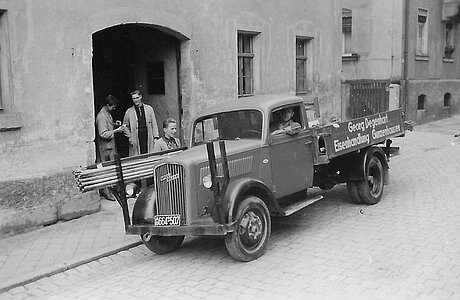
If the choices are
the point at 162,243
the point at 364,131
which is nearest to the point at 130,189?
the point at 162,243

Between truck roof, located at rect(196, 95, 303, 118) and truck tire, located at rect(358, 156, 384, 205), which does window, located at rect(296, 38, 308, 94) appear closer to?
truck tire, located at rect(358, 156, 384, 205)

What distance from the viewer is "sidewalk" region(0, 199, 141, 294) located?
242 inches

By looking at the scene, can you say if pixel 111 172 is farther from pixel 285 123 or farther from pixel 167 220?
pixel 285 123

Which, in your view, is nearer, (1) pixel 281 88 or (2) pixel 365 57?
(1) pixel 281 88

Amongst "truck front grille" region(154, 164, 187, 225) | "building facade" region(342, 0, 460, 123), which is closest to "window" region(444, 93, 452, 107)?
"building facade" region(342, 0, 460, 123)

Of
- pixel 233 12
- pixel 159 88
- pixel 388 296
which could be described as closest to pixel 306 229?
pixel 388 296

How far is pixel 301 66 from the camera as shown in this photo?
1463cm

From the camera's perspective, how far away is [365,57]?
2105 cm

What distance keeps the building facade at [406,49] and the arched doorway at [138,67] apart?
1148 centimetres

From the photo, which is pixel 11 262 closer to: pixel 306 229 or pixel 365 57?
pixel 306 229

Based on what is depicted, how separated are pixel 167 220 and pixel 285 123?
2.40 meters

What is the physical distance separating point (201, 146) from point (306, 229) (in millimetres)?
1998

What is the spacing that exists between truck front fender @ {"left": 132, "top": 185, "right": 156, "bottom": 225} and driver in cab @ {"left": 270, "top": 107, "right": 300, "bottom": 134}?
6.28 feet

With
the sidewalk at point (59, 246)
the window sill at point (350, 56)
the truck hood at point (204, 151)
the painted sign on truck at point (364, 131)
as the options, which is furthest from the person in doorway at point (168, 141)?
the window sill at point (350, 56)
